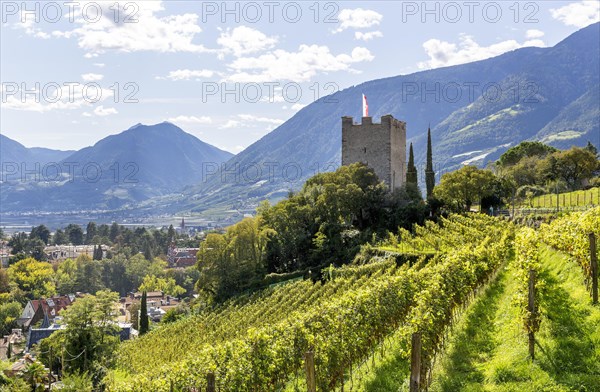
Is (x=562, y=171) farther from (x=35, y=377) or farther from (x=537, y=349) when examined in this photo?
(x=35, y=377)

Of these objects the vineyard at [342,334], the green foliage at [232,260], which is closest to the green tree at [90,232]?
the green foliage at [232,260]

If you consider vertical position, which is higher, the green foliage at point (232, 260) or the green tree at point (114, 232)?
the green foliage at point (232, 260)

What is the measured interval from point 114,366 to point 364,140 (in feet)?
92.5

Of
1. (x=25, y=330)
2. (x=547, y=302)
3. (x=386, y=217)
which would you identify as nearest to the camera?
(x=547, y=302)

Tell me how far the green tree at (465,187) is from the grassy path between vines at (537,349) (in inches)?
971

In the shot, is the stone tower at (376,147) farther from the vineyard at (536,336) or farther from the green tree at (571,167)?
the vineyard at (536,336)

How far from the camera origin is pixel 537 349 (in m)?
11.9

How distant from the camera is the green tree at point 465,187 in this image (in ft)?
135

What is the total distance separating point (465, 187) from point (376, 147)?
10.4 meters

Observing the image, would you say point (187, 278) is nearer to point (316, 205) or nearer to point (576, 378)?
point (316, 205)

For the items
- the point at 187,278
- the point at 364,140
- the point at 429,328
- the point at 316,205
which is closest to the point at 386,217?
the point at 316,205

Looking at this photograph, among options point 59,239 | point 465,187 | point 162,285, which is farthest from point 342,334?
point 59,239

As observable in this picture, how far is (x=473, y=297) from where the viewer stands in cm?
1878

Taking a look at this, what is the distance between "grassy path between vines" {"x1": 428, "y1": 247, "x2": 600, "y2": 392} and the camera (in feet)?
35.4
